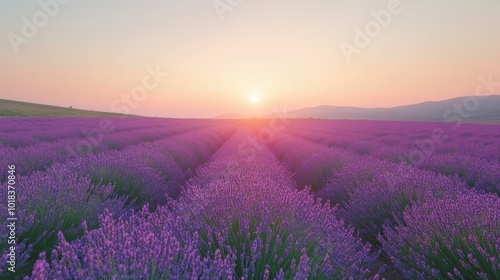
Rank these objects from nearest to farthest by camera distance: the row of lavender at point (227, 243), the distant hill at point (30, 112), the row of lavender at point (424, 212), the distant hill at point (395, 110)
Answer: the row of lavender at point (227, 243) → the row of lavender at point (424, 212) → the distant hill at point (30, 112) → the distant hill at point (395, 110)

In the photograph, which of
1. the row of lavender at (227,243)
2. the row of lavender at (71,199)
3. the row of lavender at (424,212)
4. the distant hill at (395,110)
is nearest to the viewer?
the row of lavender at (227,243)

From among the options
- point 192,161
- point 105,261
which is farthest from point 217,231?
point 192,161

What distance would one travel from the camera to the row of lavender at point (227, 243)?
1474 mm

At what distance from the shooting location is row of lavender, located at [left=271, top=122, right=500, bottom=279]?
7.08 feet

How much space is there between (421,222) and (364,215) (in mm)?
1141

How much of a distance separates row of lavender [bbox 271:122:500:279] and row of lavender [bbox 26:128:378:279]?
0.40m

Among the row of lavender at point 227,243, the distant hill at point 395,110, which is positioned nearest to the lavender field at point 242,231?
the row of lavender at point 227,243

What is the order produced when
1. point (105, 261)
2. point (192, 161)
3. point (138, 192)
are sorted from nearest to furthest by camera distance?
1. point (105, 261)
2. point (138, 192)
3. point (192, 161)

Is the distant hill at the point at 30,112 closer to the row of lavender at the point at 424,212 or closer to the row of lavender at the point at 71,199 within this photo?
the row of lavender at the point at 71,199

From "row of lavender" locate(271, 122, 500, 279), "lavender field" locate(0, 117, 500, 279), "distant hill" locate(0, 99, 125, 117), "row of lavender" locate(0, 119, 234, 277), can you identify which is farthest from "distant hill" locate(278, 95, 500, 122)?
"lavender field" locate(0, 117, 500, 279)

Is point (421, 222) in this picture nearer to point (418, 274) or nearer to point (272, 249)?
point (418, 274)

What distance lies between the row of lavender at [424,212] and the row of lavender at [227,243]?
1.30ft

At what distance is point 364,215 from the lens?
3.68 m

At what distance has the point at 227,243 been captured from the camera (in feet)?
7.15
